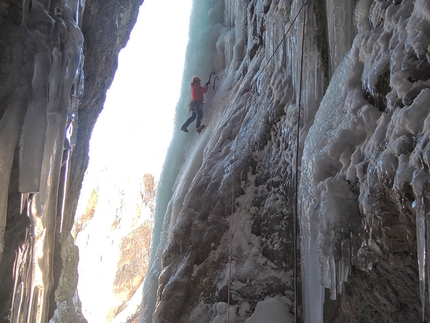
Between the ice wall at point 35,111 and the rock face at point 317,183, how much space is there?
169 centimetres

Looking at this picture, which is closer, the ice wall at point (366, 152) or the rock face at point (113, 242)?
the ice wall at point (366, 152)

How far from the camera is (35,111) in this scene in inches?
138

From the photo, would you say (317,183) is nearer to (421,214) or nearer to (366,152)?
(366,152)

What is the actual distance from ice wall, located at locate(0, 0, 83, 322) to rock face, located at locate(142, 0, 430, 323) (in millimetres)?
1693

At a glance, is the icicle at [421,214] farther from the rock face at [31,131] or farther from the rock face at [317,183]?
the rock face at [31,131]

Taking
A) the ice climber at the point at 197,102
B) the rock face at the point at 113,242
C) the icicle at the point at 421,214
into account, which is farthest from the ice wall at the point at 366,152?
the rock face at the point at 113,242

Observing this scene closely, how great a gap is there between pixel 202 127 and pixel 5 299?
445 cm

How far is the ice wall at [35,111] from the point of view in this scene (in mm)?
3398

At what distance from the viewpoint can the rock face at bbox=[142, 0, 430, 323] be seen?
218 centimetres

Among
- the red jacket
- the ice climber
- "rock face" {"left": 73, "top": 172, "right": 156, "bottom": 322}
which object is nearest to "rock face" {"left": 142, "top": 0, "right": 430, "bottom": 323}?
the ice climber

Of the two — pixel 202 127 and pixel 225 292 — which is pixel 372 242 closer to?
pixel 225 292

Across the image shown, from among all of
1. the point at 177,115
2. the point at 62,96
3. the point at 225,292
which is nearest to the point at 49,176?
the point at 62,96

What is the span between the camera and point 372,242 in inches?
90.7

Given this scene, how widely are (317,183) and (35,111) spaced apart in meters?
2.74
